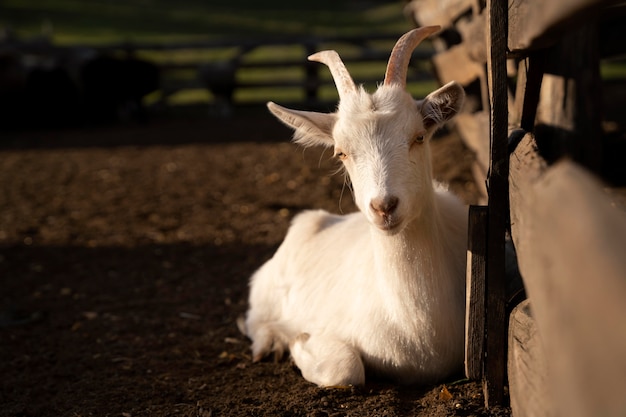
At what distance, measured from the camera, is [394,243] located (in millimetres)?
4129

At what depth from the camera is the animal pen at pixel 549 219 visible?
168cm

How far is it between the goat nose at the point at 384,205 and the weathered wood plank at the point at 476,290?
1.20 ft

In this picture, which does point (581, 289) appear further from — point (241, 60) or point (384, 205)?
point (241, 60)

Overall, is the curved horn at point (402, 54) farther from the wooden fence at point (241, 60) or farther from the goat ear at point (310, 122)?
the wooden fence at point (241, 60)

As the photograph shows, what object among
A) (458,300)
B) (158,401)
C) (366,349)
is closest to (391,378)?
(366,349)

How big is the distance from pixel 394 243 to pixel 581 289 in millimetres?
2401

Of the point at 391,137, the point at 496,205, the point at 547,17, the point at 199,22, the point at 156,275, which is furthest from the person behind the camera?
the point at 199,22

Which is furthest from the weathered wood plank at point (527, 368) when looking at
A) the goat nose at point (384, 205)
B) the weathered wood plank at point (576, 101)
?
the weathered wood plank at point (576, 101)

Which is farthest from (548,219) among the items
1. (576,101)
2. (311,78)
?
(311,78)

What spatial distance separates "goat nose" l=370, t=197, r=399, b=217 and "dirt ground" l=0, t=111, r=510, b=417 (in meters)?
0.98

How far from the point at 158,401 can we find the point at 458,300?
68.6 inches

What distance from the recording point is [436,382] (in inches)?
163

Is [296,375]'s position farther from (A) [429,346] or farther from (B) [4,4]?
(B) [4,4]

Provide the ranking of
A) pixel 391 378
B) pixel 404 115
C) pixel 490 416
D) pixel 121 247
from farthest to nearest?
pixel 121 247 < pixel 391 378 < pixel 404 115 < pixel 490 416
